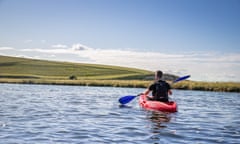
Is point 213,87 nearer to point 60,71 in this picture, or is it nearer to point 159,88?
point 159,88

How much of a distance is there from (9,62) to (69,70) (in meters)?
17.6

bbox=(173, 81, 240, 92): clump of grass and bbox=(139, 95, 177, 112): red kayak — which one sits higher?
bbox=(173, 81, 240, 92): clump of grass

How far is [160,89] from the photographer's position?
16391mm

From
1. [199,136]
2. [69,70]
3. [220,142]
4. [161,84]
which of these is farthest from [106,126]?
[69,70]

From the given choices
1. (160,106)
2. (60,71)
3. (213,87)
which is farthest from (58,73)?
(160,106)

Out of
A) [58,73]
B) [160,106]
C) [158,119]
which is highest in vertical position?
[58,73]

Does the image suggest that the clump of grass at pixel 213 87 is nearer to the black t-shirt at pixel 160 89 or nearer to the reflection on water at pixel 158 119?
the black t-shirt at pixel 160 89

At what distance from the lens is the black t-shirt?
16281mm

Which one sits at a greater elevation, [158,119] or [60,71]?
[60,71]

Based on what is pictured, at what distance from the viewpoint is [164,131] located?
34.8ft

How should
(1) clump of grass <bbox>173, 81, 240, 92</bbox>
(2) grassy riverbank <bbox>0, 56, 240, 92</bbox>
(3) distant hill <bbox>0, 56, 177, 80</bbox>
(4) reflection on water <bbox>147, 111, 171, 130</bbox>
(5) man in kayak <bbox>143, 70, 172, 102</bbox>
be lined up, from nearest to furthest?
(4) reflection on water <bbox>147, 111, 171, 130</bbox> < (5) man in kayak <bbox>143, 70, 172, 102</bbox> < (1) clump of grass <bbox>173, 81, 240, 92</bbox> < (2) grassy riverbank <bbox>0, 56, 240, 92</bbox> < (3) distant hill <bbox>0, 56, 177, 80</bbox>

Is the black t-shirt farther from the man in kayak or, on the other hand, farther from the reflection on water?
the reflection on water

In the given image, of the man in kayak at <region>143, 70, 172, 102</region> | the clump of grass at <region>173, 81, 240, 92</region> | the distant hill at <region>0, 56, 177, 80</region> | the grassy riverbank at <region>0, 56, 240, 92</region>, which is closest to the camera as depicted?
the man in kayak at <region>143, 70, 172, 102</region>

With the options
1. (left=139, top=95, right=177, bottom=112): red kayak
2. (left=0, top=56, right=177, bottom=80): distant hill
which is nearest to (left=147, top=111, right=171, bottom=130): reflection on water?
(left=139, top=95, right=177, bottom=112): red kayak
